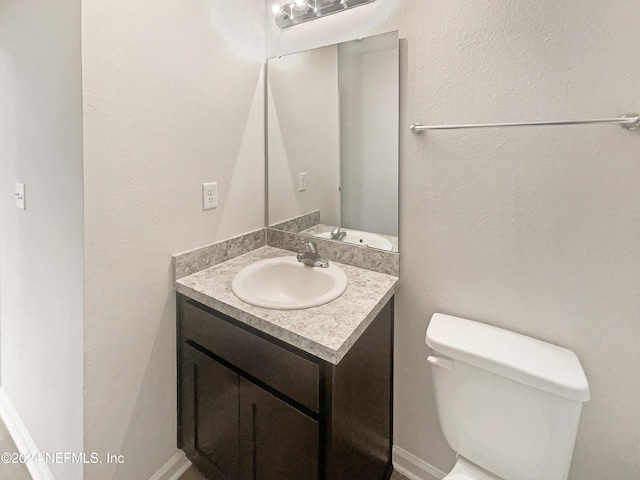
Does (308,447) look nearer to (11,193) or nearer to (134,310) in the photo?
(134,310)

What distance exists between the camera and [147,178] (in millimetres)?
1133

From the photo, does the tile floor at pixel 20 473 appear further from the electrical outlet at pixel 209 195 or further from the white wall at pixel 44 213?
the electrical outlet at pixel 209 195

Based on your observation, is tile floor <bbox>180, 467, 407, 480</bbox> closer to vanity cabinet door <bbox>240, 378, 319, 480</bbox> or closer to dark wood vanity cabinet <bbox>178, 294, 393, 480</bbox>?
dark wood vanity cabinet <bbox>178, 294, 393, 480</bbox>

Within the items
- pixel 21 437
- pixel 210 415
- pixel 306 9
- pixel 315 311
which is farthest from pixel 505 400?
pixel 21 437

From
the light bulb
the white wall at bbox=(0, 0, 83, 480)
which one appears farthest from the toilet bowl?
the light bulb

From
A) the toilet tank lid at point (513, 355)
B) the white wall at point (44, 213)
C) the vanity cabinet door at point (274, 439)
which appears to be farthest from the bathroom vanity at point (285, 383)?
the white wall at point (44, 213)

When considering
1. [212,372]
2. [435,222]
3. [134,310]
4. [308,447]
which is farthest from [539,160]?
[134,310]

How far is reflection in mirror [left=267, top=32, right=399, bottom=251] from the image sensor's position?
1.25 meters

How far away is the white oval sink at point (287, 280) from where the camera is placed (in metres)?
1.27

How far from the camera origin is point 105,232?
3.42 feet

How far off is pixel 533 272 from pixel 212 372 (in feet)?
3.79

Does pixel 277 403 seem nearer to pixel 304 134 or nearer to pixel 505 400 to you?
pixel 505 400

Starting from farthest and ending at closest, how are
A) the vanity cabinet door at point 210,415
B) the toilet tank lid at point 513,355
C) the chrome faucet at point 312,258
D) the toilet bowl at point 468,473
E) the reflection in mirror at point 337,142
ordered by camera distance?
the chrome faucet at point 312,258, the reflection in mirror at point 337,142, the vanity cabinet door at point 210,415, the toilet bowl at point 468,473, the toilet tank lid at point 513,355

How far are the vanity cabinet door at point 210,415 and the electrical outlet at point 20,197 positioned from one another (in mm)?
882
